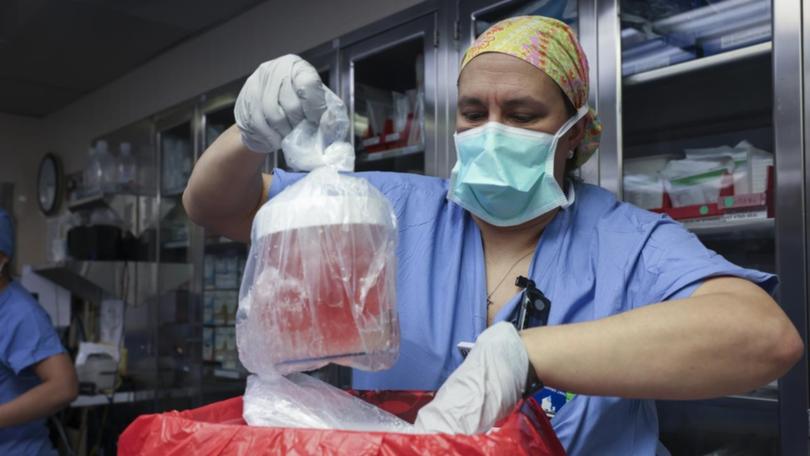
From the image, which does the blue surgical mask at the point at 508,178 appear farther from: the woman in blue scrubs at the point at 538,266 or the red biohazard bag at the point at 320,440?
the red biohazard bag at the point at 320,440

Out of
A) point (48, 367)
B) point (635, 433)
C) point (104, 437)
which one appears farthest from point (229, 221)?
point (104, 437)

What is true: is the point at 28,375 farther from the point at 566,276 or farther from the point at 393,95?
the point at 566,276

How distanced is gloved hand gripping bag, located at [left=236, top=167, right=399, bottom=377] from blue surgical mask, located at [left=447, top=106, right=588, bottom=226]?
0.44m

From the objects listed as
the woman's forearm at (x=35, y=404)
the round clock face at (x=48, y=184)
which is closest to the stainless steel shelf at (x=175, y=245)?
the woman's forearm at (x=35, y=404)

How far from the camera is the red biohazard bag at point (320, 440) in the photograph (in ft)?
1.87

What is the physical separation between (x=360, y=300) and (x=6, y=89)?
190 inches

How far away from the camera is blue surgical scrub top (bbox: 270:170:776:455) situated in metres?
0.88

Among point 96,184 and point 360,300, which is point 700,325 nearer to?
point 360,300

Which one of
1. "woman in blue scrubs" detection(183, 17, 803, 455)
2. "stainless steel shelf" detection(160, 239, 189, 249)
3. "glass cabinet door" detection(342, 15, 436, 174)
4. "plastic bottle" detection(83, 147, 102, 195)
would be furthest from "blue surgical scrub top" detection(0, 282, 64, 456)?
"plastic bottle" detection(83, 147, 102, 195)

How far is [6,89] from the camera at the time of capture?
15.1ft

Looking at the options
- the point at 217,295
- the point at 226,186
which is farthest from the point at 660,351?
the point at 217,295

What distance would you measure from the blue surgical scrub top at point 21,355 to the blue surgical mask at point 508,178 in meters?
1.87

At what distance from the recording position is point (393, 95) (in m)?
2.60

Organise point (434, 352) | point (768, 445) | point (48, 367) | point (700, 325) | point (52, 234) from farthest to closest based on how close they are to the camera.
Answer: point (52, 234)
point (48, 367)
point (768, 445)
point (434, 352)
point (700, 325)
